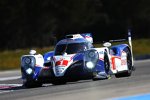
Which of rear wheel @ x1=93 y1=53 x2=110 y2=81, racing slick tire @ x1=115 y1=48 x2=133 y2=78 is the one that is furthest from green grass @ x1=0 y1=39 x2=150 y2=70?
rear wheel @ x1=93 y1=53 x2=110 y2=81

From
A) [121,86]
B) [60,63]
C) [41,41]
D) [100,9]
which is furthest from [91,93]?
[100,9]

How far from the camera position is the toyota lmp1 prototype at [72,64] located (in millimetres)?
15445

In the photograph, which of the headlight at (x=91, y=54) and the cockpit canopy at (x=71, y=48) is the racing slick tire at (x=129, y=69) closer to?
the cockpit canopy at (x=71, y=48)

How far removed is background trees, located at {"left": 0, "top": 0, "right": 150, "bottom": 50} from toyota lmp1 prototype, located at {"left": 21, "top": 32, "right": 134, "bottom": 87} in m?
36.7

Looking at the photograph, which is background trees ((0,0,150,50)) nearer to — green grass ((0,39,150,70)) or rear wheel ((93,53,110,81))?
green grass ((0,39,150,70))

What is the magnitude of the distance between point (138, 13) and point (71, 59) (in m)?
50.3

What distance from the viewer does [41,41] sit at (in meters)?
56.3

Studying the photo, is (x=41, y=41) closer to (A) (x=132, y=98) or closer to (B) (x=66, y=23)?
(B) (x=66, y=23)

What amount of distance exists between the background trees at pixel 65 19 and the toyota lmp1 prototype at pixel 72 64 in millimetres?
36678

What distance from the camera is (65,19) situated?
6122 cm

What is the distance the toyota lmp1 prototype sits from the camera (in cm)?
1545

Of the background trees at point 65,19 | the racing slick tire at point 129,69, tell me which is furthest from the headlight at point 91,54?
the background trees at point 65,19

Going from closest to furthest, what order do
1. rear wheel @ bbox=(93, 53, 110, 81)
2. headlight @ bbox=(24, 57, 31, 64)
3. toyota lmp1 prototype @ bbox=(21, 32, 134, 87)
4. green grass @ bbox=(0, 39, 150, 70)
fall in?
toyota lmp1 prototype @ bbox=(21, 32, 134, 87), rear wheel @ bbox=(93, 53, 110, 81), headlight @ bbox=(24, 57, 31, 64), green grass @ bbox=(0, 39, 150, 70)

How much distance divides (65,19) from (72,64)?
45977 mm
